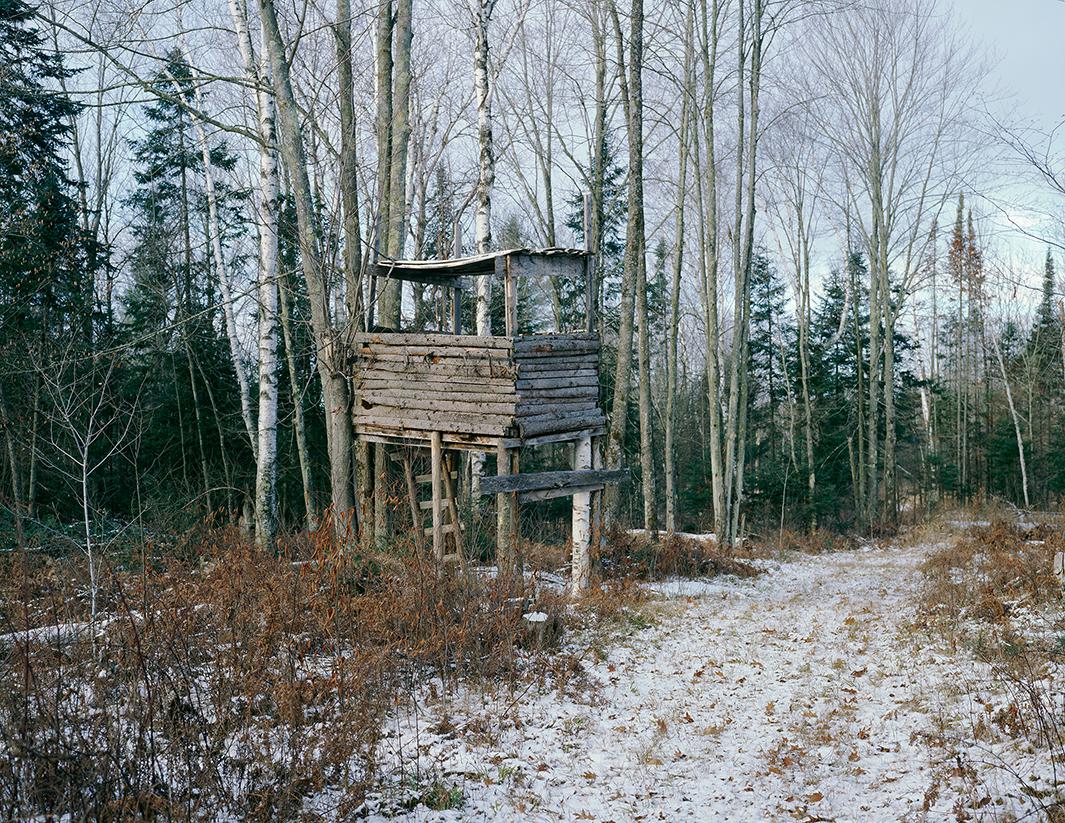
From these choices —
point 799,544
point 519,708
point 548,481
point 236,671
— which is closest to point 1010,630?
point 519,708

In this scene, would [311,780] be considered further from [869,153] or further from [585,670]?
[869,153]

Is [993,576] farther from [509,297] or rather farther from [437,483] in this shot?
[437,483]

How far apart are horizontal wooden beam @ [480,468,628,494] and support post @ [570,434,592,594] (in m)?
0.17

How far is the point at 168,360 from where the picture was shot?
19.7 m

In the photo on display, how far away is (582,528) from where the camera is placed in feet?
35.6

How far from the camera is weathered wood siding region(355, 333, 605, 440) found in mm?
9117

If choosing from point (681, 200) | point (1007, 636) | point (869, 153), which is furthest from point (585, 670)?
point (869, 153)

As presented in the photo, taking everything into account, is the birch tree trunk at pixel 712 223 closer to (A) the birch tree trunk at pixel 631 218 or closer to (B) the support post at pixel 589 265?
(A) the birch tree trunk at pixel 631 218

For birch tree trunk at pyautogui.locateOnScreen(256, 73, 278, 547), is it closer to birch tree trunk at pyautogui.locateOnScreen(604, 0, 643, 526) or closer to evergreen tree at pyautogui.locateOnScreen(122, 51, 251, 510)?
birch tree trunk at pyautogui.locateOnScreen(604, 0, 643, 526)

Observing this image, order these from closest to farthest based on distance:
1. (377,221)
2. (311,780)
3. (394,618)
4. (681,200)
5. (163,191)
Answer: (311,780) < (394,618) < (377,221) < (681,200) < (163,191)

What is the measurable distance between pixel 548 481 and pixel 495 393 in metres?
1.68

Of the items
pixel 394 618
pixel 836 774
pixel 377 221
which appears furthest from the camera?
pixel 377 221

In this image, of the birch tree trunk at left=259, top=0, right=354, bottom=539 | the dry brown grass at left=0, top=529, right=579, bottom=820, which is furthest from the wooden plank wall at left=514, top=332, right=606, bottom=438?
the birch tree trunk at left=259, top=0, right=354, bottom=539

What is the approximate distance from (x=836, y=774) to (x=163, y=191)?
73.5 ft
